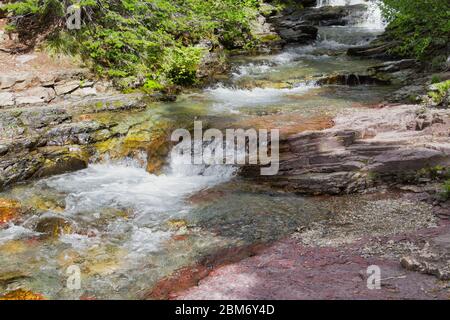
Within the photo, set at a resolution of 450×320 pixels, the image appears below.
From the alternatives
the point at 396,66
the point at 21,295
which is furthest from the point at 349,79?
the point at 21,295

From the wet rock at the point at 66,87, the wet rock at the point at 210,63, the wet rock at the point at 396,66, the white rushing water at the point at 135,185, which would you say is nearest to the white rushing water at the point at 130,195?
the white rushing water at the point at 135,185

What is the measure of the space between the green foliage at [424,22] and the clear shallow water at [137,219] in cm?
423

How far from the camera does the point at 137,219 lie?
688cm

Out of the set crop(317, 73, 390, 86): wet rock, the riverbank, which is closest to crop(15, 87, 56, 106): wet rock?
the riverbank

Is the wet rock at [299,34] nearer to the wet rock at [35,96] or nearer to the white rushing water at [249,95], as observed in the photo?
the white rushing water at [249,95]

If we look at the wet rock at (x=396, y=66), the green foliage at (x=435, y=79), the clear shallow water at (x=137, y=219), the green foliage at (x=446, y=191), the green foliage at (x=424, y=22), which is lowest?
the clear shallow water at (x=137, y=219)

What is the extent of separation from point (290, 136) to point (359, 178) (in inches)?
82.5

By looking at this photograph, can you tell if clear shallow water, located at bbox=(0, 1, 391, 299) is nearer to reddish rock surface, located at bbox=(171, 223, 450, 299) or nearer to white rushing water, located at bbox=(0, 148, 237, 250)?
white rushing water, located at bbox=(0, 148, 237, 250)

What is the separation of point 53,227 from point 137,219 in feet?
4.31

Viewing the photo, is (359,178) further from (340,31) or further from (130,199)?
(340,31)

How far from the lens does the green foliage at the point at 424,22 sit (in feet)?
41.3

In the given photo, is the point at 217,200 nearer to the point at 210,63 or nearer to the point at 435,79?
the point at 435,79

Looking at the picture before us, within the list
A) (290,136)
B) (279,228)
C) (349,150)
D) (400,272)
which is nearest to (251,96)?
(290,136)
